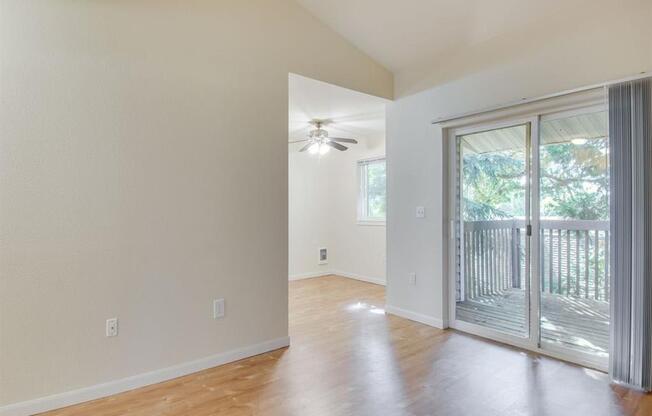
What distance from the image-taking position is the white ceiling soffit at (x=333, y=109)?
138 inches

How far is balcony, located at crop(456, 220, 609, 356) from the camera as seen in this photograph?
2656 millimetres

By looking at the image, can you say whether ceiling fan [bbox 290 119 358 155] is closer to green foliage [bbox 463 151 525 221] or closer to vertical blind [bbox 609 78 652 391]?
green foliage [bbox 463 151 525 221]

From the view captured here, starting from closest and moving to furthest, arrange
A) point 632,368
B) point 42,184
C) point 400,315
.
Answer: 1. point 42,184
2. point 632,368
3. point 400,315

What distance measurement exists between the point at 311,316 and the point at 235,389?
164 cm

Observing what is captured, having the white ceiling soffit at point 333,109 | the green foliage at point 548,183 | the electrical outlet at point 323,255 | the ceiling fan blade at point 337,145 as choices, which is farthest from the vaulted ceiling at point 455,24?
the electrical outlet at point 323,255

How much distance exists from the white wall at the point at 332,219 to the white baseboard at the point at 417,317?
64.7 inches

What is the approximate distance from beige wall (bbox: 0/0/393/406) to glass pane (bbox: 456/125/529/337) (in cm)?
177

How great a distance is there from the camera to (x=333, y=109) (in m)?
4.19

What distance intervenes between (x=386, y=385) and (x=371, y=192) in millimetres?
3843

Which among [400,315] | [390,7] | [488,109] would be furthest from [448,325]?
[390,7]

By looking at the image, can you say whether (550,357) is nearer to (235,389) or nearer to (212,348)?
(235,389)

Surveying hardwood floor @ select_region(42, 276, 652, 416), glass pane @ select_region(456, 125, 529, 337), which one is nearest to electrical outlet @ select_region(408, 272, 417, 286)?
glass pane @ select_region(456, 125, 529, 337)

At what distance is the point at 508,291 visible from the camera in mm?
3166

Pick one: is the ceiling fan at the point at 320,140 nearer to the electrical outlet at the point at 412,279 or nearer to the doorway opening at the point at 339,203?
the doorway opening at the point at 339,203
